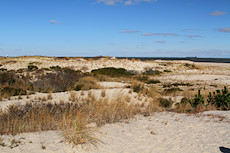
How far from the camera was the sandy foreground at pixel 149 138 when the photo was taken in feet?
17.5

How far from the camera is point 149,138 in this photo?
21.7ft

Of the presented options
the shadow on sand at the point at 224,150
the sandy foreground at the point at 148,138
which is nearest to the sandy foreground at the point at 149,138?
the sandy foreground at the point at 148,138

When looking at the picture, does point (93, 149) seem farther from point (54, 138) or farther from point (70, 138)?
point (54, 138)

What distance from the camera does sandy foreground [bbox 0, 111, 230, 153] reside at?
5.32m

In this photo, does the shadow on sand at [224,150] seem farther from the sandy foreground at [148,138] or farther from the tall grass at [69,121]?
the tall grass at [69,121]

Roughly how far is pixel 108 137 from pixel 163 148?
1.48 m

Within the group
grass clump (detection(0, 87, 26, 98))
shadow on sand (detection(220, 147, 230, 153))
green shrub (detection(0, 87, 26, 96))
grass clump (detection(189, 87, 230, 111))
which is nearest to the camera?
shadow on sand (detection(220, 147, 230, 153))

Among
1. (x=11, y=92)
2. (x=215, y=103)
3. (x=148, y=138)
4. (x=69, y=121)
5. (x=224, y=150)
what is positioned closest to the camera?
(x=224, y=150)

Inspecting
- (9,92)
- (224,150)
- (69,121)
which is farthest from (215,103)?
(9,92)

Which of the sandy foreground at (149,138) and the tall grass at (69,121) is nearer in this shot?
the sandy foreground at (149,138)

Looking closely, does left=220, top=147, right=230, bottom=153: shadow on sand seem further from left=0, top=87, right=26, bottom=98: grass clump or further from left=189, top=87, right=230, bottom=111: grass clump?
left=0, top=87, right=26, bottom=98: grass clump

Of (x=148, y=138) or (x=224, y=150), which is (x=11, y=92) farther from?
(x=224, y=150)

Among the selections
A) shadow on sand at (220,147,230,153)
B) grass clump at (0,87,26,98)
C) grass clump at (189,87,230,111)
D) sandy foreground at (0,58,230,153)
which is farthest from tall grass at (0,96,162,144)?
grass clump at (0,87,26,98)

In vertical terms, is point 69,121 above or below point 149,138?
above
